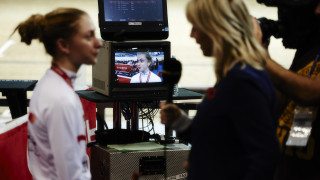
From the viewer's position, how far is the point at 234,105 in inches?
64.6

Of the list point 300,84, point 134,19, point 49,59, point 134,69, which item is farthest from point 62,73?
point 49,59

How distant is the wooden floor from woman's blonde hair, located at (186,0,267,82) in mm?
6066

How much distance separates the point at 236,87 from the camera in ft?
5.39

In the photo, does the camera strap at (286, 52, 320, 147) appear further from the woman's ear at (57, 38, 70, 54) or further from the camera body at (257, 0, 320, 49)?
the woman's ear at (57, 38, 70, 54)

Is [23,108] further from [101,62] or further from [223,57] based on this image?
[223,57]

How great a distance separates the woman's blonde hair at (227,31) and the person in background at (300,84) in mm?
412

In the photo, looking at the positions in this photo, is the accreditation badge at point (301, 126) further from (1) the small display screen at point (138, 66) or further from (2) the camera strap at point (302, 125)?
(1) the small display screen at point (138, 66)

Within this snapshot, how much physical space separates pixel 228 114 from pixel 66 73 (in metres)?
0.58

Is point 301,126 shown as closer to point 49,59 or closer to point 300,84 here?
point 300,84

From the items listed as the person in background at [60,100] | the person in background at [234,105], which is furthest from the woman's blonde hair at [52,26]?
the person in background at [234,105]

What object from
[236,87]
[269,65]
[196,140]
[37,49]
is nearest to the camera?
[236,87]

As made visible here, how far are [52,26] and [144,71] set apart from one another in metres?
1.69

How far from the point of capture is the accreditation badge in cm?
213

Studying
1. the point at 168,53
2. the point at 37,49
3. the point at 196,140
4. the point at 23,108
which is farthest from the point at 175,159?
the point at 37,49
